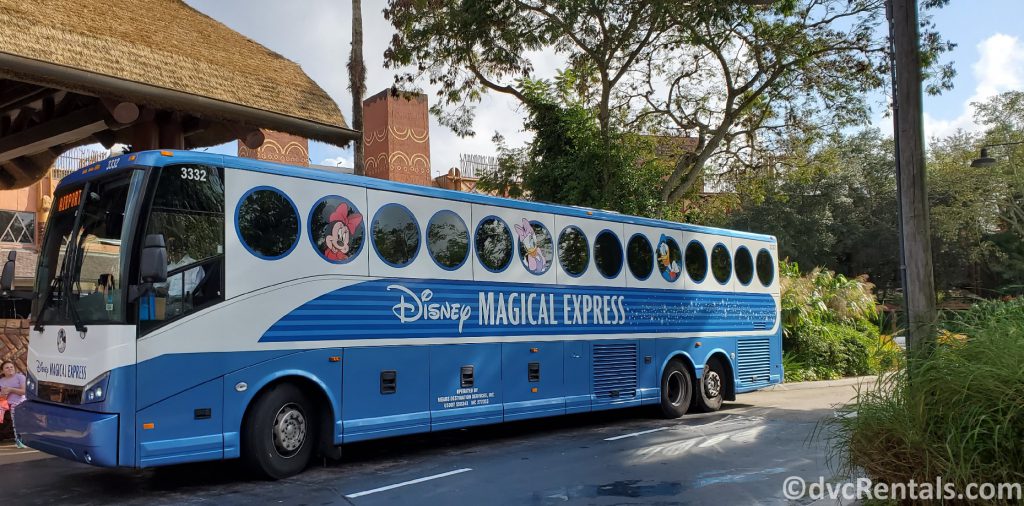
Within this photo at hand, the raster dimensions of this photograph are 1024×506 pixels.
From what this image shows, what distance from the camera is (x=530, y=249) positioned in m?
11.8

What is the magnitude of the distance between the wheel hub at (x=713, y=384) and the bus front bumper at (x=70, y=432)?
10474mm

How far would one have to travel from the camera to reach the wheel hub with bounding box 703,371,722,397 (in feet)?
49.0

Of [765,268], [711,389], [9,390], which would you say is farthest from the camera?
[765,268]

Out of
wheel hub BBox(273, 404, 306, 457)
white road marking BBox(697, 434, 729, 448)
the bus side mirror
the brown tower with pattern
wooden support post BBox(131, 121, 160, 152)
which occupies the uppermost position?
the brown tower with pattern

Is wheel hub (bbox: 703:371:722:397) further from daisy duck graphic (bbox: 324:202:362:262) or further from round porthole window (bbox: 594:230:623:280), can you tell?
daisy duck graphic (bbox: 324:202:362:262)

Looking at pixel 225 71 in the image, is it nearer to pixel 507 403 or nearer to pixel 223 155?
pixel 223 155

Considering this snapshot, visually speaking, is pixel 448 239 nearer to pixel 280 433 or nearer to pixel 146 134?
pixel 280 433

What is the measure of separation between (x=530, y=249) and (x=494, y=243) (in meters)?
0.76

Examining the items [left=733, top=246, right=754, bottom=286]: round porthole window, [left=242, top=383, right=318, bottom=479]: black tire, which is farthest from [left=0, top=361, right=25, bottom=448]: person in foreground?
[left=733, top=246, right=754, bottom=286]: round porthole window

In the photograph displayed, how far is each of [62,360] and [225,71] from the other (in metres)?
5.77

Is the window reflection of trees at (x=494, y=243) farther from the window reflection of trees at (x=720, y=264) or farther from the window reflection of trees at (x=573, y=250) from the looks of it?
the window reflection of trees at (x=720, y=264)

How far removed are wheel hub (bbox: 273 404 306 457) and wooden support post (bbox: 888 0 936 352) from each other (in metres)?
6.19

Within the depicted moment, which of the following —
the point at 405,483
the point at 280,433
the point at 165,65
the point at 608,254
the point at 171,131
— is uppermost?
the point at 165,65

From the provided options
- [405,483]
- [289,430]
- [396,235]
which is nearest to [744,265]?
[396,235]
